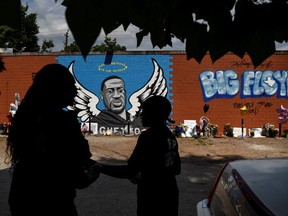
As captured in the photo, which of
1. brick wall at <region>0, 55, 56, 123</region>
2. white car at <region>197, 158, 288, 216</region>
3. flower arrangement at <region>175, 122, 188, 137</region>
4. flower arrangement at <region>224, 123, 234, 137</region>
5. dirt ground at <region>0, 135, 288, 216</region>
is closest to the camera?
white car at <region>197, 158, 288, 216</region>

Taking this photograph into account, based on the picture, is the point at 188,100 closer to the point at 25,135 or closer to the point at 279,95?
the point at 279,95

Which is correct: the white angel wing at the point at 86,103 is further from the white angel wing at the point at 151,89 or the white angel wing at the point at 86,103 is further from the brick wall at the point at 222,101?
the brick wall at the point at 222,101

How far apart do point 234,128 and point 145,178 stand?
41.0ft

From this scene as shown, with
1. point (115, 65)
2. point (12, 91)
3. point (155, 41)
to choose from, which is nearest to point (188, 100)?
point (115, 65)

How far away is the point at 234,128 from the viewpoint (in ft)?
48.1

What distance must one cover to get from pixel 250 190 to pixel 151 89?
13.4 metres

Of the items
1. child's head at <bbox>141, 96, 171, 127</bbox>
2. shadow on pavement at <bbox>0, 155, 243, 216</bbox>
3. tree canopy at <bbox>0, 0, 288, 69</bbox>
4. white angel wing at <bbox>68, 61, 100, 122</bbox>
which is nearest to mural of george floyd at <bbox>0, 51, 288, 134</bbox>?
white angel wing at <bbox>68, 61, 100, 122</bbox>

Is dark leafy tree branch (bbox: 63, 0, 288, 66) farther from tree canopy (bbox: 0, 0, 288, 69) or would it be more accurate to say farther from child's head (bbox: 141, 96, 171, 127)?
child's head (bbox: 141, 96, 171, 127)

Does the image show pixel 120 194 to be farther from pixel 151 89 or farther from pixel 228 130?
pixel 151 89

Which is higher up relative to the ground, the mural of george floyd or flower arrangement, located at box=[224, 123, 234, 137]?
the mural of george floyd

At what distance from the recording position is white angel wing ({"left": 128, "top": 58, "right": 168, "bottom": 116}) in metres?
15.2

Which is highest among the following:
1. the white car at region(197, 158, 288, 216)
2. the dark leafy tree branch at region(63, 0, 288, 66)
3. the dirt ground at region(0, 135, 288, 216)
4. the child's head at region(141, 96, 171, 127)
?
the dark leafy tree branch at region(63, 0, 288, 66)

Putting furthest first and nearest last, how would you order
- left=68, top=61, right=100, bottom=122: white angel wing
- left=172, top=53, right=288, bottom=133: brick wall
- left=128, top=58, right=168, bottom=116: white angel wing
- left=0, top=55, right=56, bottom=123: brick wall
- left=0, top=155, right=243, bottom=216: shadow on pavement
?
left=0, top=55, right=56, bottom=123: brick wall
left=68, top=61, right=100, bottom=122: white angel wing
left=128, top=58, right=168, bottom=116: white angel wing
left=172, top=53, right=288, bottom=133: brick wall
left=0, top=155, right=243, bottom=216: shadow on pavement

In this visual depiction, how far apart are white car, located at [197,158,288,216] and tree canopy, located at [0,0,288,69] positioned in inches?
29.0
